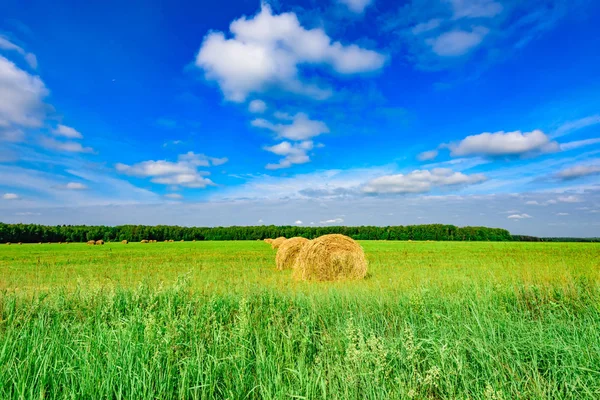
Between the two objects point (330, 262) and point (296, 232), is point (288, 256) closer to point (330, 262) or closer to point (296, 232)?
point (330, 262)

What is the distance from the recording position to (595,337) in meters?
4.91

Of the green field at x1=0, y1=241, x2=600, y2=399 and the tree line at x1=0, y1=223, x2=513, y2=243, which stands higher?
the tree line at x1=0, y1=223, x2=513, y2=243

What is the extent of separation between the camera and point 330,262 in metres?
13.7

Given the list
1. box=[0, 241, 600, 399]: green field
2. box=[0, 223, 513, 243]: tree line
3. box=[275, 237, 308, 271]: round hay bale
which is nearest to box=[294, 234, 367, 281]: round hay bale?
box=[275, 237, 308, 271]: round hay bale

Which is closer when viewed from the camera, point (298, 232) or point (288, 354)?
point (288, 354)

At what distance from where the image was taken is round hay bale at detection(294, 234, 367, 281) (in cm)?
1354

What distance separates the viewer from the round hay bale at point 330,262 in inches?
533

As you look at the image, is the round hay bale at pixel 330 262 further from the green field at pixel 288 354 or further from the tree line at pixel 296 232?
the tree line at pixel 296 232

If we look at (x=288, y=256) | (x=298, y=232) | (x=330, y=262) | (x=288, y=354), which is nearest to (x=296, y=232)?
(x=298, y=232)

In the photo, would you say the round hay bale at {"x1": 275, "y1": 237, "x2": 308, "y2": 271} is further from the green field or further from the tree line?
the tree line

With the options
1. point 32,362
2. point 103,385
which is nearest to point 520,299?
point 103,385

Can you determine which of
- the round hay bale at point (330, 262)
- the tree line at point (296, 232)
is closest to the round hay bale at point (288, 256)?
the round hay bale at point (330, 262)

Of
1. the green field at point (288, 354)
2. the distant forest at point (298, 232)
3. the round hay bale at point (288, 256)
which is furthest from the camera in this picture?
the distant forest at point (298, 232)

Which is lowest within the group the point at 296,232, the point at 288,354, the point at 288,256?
the point at 288,354
